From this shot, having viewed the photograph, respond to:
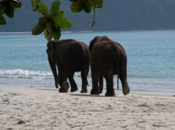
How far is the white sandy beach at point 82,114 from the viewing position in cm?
643

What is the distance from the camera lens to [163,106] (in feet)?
27.1

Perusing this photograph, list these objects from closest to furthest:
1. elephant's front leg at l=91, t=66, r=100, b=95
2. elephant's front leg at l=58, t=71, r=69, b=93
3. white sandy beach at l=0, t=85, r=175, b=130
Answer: white sandy beach at l=0, t=85, r=175, b=130 < elephant's front leg at l=91, t=66, r=100, b=95 < elephant's front leg at l=58, t=71, r=69, b=93

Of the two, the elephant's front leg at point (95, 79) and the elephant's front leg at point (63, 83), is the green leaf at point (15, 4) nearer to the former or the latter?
the elephant's front leg at point (95, 79)

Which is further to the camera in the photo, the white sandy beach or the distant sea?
the distant sea

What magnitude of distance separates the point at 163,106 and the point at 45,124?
2502 millimetres

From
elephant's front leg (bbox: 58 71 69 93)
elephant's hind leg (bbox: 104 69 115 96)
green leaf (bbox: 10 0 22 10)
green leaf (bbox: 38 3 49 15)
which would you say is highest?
green leaf (bbox: 10 0 22 10)

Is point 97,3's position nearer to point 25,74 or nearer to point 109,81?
point 109,81

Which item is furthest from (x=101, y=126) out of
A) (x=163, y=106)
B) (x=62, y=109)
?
(x=163, y=106)

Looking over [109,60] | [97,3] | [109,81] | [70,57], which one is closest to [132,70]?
[70,57]

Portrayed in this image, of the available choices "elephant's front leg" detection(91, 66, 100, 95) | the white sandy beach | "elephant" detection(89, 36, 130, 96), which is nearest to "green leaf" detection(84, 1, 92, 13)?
the white sandy beach

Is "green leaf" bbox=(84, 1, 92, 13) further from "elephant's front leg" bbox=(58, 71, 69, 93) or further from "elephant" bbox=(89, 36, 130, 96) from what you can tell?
"elephant's front leg" bbox=(58, 71, 69, 93)

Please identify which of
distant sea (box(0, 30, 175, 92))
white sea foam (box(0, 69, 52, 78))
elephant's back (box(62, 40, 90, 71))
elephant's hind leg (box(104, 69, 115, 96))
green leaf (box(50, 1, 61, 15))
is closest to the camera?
green leaf (box(50, 1, 61, 15))

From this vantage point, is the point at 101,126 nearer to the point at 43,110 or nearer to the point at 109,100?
the point at 43,110

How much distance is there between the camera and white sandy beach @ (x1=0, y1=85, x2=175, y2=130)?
21.1ft
